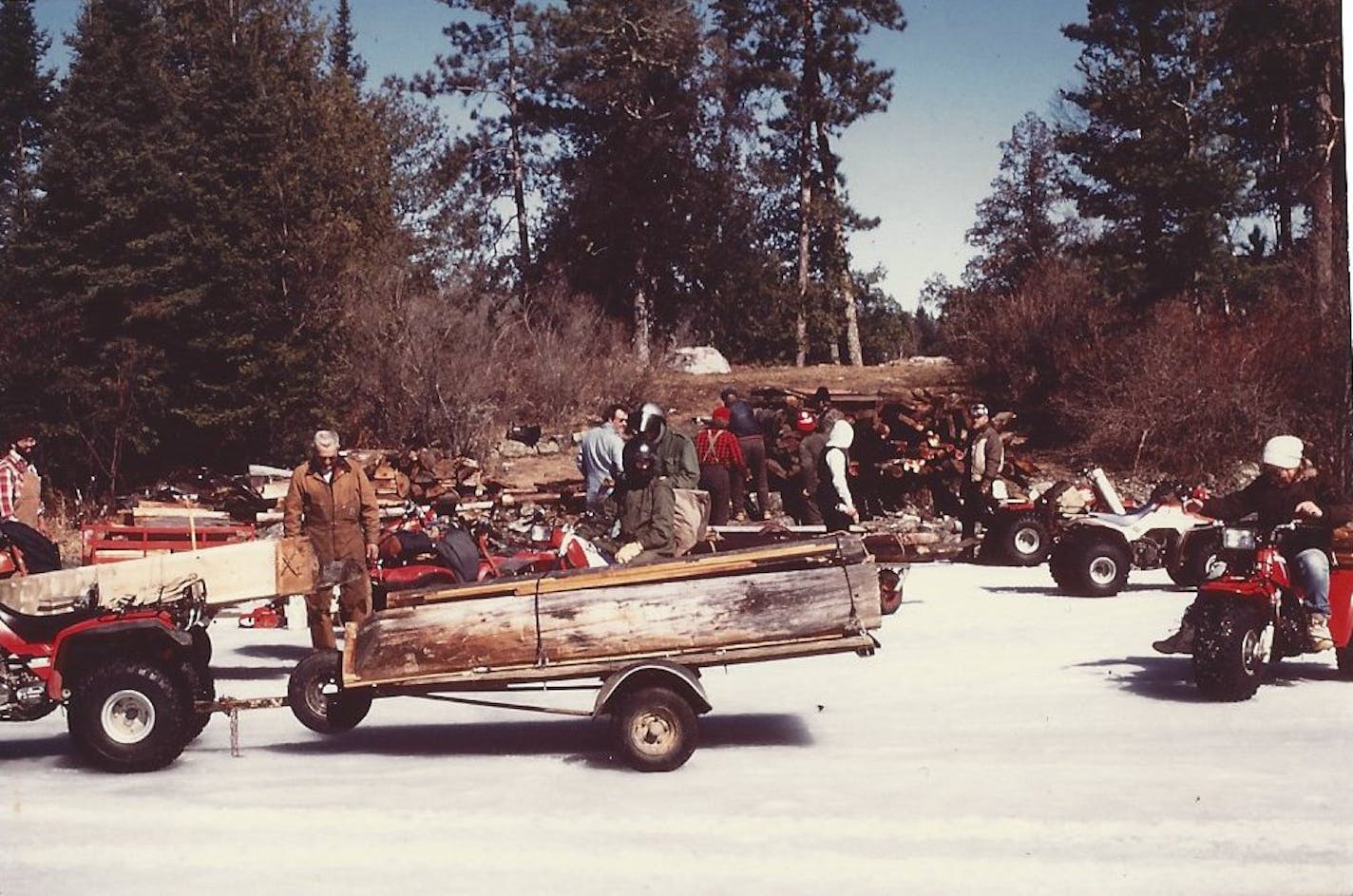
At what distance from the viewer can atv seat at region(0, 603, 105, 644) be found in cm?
741

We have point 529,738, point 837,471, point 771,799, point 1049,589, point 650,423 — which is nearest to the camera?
point 771,799

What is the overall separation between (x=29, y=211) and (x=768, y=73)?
9609mm

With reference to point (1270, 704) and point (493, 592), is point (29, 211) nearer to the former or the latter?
point (493, 592)

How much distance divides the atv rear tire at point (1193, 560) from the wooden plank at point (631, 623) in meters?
7.51

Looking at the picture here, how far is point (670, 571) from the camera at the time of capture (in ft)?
23.5

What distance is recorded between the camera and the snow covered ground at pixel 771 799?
5516 millimetres

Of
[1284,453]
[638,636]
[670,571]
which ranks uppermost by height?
[1284,453]

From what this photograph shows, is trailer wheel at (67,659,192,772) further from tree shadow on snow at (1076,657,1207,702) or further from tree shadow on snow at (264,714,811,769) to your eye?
tree shadow on snow at (1076,657,1207,702)

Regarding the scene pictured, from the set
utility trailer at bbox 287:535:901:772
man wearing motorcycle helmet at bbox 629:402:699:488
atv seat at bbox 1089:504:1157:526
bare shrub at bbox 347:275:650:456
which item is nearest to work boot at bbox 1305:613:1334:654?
utility trailer at bbox 287:535:901:772

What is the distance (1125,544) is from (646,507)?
656 cm

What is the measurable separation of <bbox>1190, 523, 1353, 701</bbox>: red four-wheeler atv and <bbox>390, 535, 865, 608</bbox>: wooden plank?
2638 mm

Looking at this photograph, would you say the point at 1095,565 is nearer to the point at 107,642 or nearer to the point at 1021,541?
the point at 1021,541

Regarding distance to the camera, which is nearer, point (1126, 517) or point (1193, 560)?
point (1193, 560)

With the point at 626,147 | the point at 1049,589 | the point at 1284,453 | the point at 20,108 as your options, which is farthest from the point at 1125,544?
the point at 20,108
